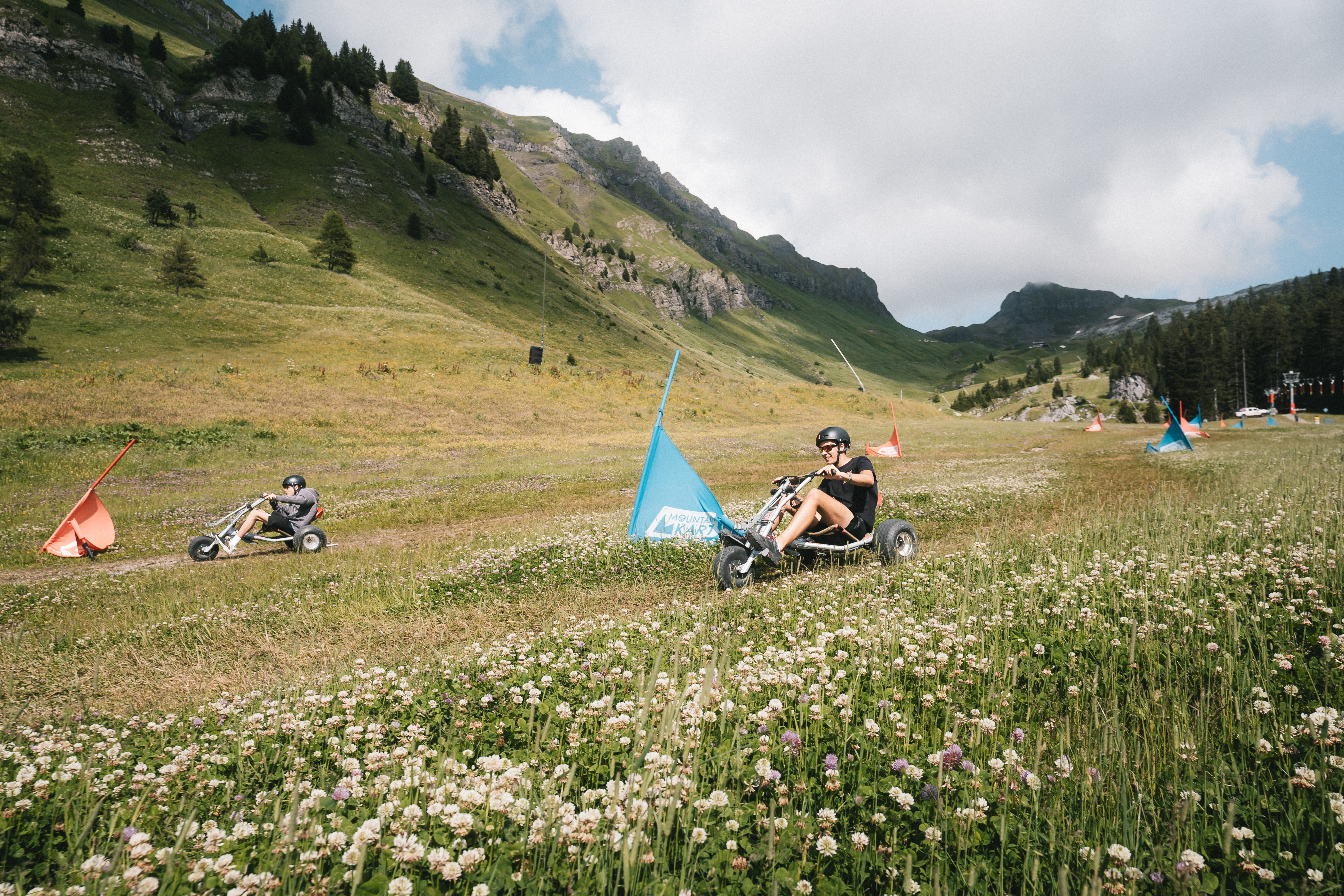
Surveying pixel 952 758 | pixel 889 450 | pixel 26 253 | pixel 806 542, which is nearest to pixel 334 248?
pixel 26 253

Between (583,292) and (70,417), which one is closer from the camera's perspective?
(70,417)

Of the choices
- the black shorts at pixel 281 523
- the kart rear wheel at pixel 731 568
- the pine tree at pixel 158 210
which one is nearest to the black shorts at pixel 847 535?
the kart rear wheel at pixel 731 568

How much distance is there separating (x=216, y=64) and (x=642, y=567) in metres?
176

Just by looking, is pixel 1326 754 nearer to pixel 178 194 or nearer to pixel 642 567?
pixel 642 567

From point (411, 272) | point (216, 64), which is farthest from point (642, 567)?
point (216, 64)

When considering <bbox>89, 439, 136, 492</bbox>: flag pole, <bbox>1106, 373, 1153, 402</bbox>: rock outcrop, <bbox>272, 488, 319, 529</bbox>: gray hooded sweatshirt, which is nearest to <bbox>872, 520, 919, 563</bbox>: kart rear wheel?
<bbox>272, 488, 319, 529</bbox>: gray hooded sweatshirt

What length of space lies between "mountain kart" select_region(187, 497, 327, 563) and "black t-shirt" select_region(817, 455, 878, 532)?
12.1m

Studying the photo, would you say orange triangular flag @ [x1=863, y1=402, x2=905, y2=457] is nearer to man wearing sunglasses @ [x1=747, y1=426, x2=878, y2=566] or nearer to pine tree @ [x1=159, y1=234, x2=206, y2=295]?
man wearing sunglasses @ [x1=747, y1=426, x2=878, y2=566]

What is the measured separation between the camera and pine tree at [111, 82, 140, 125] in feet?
300

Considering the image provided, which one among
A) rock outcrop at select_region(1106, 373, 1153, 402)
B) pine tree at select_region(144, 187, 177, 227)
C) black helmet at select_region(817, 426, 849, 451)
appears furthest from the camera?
rock outcrop at select_region(1106, 373, 1153, 402)

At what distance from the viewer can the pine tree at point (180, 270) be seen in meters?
56.0

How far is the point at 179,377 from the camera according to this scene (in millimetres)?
39938

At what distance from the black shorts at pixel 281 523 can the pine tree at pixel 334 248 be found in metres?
75.5

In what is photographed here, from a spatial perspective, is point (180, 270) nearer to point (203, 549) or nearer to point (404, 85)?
point (203, 549)
